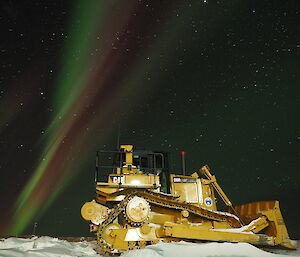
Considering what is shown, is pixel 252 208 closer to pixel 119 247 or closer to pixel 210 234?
pixel 210 234

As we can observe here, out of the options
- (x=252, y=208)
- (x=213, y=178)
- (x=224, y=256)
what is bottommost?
(x=224, y=256)

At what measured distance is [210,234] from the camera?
23.2ft

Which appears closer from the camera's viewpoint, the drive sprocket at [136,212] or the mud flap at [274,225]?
the drive sprocket at [136,212]

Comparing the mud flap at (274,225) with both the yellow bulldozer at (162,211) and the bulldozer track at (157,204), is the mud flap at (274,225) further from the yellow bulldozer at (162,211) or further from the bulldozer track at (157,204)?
the bulldozer track at (157,204)

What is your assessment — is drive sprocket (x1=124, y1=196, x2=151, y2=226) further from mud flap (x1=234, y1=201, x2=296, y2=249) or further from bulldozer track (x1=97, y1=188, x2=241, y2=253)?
mud flap (x1=234, y1=201, x2=296, y2=249)

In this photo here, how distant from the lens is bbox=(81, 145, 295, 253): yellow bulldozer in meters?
7.20

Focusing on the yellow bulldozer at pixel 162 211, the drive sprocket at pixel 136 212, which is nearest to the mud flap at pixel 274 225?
the yellow bulldozer at pixel 162 211

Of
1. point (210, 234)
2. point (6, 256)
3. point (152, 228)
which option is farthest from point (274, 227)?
point (6, 256)

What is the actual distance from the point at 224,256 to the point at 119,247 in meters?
2.62

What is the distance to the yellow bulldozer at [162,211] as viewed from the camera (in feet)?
23.6

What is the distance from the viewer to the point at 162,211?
320 inches

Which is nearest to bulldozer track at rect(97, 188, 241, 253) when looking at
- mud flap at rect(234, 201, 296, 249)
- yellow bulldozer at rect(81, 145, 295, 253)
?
yellow bulldozer at rect(81, 145, 295, 253)

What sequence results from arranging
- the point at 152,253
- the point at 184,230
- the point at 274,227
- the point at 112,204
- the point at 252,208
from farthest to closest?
the point at 252,208 → the point at 112,204 → the point at 274,227 → the point at 184,230 → the point at 152,253

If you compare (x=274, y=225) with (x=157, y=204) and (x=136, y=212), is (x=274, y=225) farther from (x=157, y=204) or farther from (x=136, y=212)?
(x=136, y=212)
